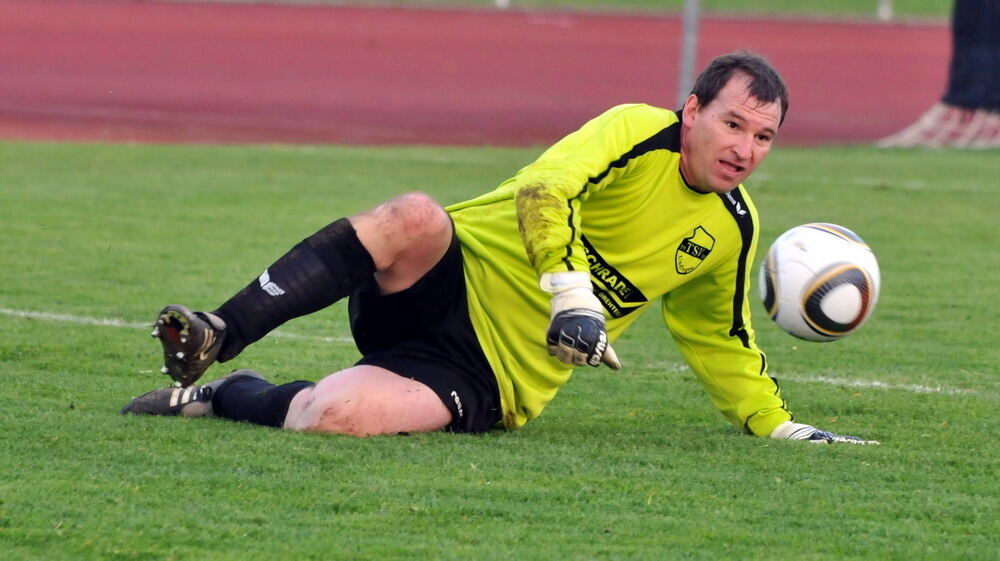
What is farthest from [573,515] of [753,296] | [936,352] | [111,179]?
[111,179]

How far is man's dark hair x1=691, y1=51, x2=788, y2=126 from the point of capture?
15.1 feet

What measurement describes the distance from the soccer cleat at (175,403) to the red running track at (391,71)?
12205mm

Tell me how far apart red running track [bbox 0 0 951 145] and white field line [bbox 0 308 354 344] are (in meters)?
10.1

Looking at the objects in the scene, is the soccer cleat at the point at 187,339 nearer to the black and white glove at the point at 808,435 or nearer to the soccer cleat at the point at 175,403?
the soccer cleat at the point at 175,403

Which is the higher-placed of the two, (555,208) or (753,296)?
(555,208)

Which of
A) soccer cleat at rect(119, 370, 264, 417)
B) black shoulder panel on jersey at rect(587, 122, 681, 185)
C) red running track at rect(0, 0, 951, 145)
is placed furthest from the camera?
red running track at rect(0, 0, 951, 145)

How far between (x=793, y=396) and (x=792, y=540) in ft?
7.28

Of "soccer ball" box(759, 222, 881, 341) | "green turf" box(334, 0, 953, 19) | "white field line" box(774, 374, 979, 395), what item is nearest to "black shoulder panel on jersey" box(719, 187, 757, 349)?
"soccer ball" box(759, 222, 881, 341)

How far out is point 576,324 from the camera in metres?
4.12

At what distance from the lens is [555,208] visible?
4.35m

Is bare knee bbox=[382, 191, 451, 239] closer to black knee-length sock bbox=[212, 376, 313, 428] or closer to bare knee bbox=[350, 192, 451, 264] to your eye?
bare knee bbox=[350, 192, 451, 264]

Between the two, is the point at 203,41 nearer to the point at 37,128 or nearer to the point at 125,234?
the point at 37,128

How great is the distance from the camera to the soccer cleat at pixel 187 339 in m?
4.17

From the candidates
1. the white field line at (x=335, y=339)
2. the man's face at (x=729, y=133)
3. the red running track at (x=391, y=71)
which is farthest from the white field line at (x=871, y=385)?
the red running track at (x=391, y=71)
